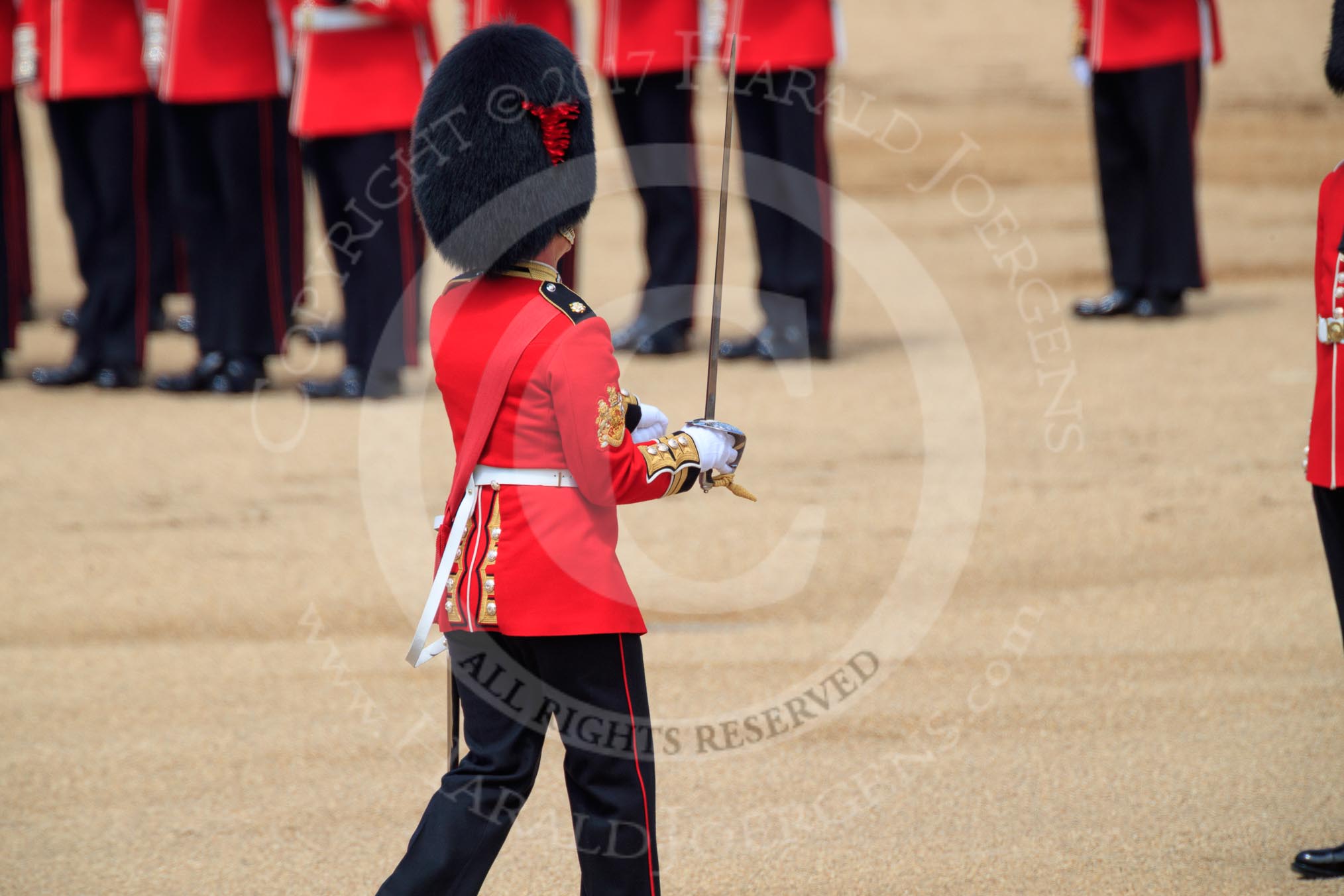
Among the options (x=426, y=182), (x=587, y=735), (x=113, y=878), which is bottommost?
(x=113, y=878)

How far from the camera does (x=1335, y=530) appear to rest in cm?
233

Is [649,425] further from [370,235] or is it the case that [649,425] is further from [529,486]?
[370,235]

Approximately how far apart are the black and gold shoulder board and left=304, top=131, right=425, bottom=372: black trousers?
3065 millimetres

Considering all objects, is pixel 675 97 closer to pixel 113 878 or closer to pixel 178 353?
pixel 178 353

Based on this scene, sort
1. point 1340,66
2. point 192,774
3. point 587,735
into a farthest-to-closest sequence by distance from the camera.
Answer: point 192,774, point 1340,66, point 587,735

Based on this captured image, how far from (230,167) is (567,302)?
11.4 ft

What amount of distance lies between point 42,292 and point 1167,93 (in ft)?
15.1

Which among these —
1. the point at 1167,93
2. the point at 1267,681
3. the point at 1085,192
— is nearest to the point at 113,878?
the point at 1267,681

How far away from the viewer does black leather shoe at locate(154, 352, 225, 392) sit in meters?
5.33

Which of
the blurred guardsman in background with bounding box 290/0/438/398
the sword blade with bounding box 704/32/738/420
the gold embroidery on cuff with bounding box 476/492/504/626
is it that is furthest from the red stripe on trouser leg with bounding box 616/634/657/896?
the blurred guardsman in background with bounding box 290/0/438/398

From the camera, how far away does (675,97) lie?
5.70 metres

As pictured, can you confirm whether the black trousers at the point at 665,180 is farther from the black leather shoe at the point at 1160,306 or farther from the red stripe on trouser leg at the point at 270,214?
the black leather shoe at the point at 1160,306

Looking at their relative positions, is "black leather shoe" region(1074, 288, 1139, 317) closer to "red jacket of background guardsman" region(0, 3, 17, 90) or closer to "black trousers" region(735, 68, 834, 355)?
"black trousers" region(735, 68, 834, 355)

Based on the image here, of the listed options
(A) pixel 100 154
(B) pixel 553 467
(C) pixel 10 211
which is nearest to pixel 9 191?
(C) pixel 10 211
